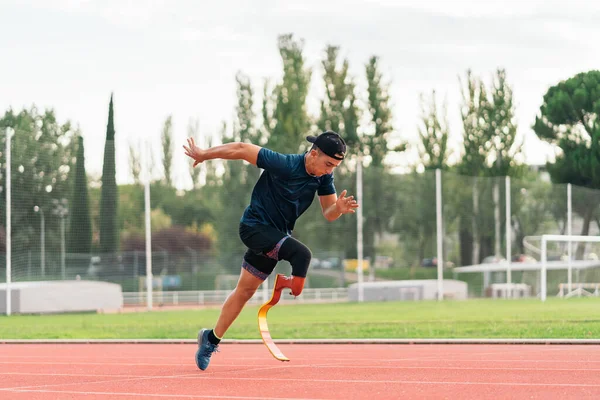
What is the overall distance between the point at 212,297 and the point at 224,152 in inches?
1165

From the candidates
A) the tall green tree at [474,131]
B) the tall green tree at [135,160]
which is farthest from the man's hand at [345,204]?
the tall green tree at [474,131]

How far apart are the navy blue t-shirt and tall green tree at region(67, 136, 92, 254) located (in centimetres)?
2707

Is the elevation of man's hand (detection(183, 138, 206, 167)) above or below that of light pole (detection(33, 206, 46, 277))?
above

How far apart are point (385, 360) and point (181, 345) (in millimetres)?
4303

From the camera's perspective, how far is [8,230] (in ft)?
99.6

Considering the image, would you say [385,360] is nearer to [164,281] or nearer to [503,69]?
[164,281]

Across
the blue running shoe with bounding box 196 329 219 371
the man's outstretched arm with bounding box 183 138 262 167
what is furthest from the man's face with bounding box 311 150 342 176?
the blue running shoe with bounding box 196 329 219 371

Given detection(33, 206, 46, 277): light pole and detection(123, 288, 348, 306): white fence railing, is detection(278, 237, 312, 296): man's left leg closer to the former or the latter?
detection(33, 206, 46, 277): light pole

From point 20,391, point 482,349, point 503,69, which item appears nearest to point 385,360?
point 482,349

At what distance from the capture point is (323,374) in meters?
7.75

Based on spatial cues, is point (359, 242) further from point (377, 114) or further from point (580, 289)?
point (377, 114)

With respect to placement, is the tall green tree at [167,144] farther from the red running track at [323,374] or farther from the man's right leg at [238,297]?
the man's right leg at [238,297]

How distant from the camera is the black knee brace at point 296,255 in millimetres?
7609

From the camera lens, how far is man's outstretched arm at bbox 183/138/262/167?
7523 millimetres
